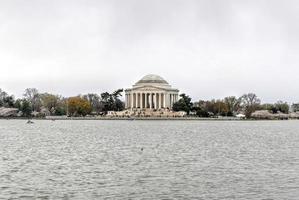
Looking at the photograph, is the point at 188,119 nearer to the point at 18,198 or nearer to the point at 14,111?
the point at 14,111

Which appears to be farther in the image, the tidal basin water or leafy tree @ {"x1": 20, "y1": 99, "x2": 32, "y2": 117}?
leafy tree @ {"x1": 20, "y1": 99, "x2": 32, "y2": 117}

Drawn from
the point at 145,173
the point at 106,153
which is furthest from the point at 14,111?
the point at 145,173

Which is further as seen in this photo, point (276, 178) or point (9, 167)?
point (9, 167)

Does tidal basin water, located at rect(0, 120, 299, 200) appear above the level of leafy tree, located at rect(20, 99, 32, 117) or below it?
below

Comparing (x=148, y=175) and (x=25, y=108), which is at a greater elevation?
(x=25, y=108)

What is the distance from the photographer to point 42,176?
3316 cm

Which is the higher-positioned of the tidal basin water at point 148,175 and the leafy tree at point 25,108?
the leafy tree at point 25,108

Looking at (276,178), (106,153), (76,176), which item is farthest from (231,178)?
(106,153)

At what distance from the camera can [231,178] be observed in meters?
32.6

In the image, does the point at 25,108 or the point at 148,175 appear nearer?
the point at 148,175

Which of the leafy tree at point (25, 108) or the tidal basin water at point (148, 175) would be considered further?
the leafy tree at point (25, 108)

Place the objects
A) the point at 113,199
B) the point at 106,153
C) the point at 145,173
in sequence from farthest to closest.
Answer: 1. the point at 106,153
2. the point at 145,173
3. the point at 113,199

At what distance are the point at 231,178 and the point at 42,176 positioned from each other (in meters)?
10.2

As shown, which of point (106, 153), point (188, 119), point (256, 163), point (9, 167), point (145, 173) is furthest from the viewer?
point (188, 119)
